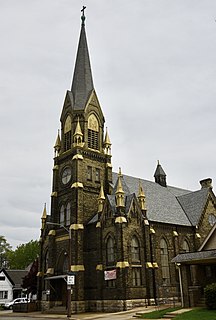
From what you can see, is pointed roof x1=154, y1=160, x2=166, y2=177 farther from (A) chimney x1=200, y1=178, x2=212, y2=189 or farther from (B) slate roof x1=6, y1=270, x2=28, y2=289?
(B) slate roof x1=6, y1=270, x2=28, y2=289

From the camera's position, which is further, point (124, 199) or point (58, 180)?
point (58, 180)

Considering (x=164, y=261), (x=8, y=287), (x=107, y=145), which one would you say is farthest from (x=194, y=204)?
(x=8, y=287)

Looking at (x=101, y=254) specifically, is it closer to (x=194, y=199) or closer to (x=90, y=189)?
(x=90, y=189)

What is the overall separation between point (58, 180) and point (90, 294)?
49.4ft

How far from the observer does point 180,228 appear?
4756cm

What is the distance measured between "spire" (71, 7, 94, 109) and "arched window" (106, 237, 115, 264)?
60.2ft

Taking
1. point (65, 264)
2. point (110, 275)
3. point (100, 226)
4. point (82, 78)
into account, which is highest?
point (82, 78)

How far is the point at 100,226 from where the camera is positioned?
4081 cm

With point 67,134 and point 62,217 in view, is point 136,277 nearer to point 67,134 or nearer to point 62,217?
point 62,217

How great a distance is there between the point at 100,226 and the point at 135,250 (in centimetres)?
Result: 456

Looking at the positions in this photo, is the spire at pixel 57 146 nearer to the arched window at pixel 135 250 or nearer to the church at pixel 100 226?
the church at pixel 100 226

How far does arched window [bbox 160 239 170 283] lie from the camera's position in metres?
42.7

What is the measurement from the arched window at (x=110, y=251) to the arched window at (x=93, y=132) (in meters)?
13.2

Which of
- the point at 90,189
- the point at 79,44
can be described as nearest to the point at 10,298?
the point at 90,189
